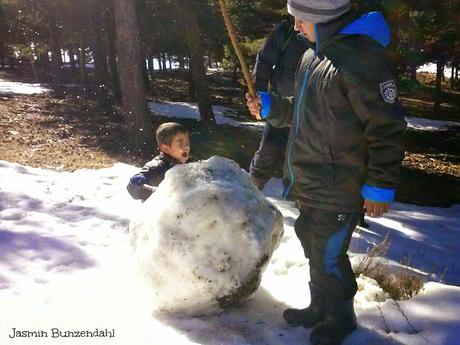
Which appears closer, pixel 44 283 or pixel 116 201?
pixel 44 283

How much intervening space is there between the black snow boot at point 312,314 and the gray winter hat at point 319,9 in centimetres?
173

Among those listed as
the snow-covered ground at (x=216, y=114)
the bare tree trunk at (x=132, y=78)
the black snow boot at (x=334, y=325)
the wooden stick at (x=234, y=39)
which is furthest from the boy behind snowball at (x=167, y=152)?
the snow-covered ground at (x=216, y=114)

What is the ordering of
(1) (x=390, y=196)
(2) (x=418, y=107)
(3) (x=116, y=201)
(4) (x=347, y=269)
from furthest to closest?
(2) (x=418, y=107)
(3) (x=116, y=201)
(4) (x=347, y=269)
(1) (x=390, y=196)

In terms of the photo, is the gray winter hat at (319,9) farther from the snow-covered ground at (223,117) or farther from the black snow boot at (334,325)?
the snow-covered ground at (223,117)

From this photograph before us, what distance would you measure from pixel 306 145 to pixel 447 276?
3789 millimetres

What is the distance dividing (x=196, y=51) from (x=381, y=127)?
11589mm

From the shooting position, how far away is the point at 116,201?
631 centimetres

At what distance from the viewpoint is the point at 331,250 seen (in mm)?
2768

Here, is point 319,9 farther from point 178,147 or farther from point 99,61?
point 99,61

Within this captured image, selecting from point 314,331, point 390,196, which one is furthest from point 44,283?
point 390,196

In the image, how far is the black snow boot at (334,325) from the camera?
2.80m

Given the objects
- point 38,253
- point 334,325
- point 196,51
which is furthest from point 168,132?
point 196,51

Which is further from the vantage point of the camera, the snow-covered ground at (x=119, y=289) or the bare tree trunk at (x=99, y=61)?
the bare tree trunk at (x=99, y=61)

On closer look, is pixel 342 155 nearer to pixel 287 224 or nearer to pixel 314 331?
pixel 314 331
